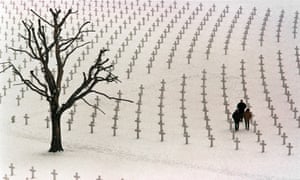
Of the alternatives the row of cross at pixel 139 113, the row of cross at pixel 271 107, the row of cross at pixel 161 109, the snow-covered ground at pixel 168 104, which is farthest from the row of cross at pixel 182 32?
the row of cross at pixel 271 107

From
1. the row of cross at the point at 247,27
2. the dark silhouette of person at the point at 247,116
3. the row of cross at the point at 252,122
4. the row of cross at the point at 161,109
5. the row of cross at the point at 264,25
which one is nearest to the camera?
the row of cross at the point at 252,122

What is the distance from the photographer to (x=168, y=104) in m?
26.1

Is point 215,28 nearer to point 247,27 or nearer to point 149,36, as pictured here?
point 247,27

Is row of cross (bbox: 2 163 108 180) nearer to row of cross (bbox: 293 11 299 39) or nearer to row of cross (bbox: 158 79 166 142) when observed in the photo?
row of cross (bbox: 158 79 166 142)

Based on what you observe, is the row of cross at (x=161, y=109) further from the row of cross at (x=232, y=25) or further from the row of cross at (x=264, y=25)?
the row of cross at (x=264, y=25)

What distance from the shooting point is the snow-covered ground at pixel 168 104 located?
1970 centimetres

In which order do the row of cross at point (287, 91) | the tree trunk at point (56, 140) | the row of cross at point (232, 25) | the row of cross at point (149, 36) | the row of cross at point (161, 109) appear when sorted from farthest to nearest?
the row of cross at point (232, 25), the row of cross at point (149, 36), the row of cross at point (287, 91), the row of cross at point (161, 109), the tree trunk at point (56, 140)

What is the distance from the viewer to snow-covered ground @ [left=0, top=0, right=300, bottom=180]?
64.6ft

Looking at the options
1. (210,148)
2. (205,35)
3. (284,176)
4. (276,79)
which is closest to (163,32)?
(205,35)

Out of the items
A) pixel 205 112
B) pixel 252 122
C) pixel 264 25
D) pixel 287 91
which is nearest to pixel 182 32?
pixel 264 25

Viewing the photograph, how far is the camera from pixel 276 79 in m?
29.1

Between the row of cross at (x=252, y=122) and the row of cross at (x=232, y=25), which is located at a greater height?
the row of cross at (x=232, y=25)

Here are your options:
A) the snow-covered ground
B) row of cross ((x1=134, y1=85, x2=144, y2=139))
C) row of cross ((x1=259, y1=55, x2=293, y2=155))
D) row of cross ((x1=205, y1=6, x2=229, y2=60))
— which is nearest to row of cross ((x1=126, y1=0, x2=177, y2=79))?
the snow-covered ground

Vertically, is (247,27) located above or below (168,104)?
above
